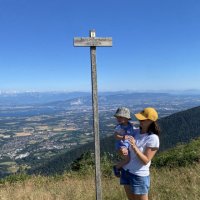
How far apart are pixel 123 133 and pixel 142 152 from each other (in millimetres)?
340

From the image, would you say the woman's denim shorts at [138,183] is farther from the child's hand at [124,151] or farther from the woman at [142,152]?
the child's hand at [124,151]

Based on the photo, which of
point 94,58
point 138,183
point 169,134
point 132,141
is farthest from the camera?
point 169,134

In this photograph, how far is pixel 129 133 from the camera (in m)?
4.73

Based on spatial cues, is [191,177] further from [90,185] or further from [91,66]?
[91,66]

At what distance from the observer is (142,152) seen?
15.1 feet

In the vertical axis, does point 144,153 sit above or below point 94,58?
below

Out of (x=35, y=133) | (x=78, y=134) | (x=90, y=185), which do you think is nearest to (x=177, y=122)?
(x=90, y=185)

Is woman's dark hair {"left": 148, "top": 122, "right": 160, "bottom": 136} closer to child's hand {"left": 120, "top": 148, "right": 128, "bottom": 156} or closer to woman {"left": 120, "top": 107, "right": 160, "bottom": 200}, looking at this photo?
woman {"left": 120, "top": 107, "right": 160, "bottom": 200}

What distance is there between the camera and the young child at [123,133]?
4621 millimetres

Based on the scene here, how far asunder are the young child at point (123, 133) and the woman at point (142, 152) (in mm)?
48

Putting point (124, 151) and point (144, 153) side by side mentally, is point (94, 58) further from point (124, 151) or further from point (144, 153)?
point (144, 153)

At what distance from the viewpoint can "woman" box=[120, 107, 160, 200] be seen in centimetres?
456

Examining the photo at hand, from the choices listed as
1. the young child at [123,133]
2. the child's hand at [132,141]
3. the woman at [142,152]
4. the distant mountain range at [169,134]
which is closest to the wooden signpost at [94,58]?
the young child at [123,133]

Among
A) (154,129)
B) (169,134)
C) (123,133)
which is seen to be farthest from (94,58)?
(169,134)
